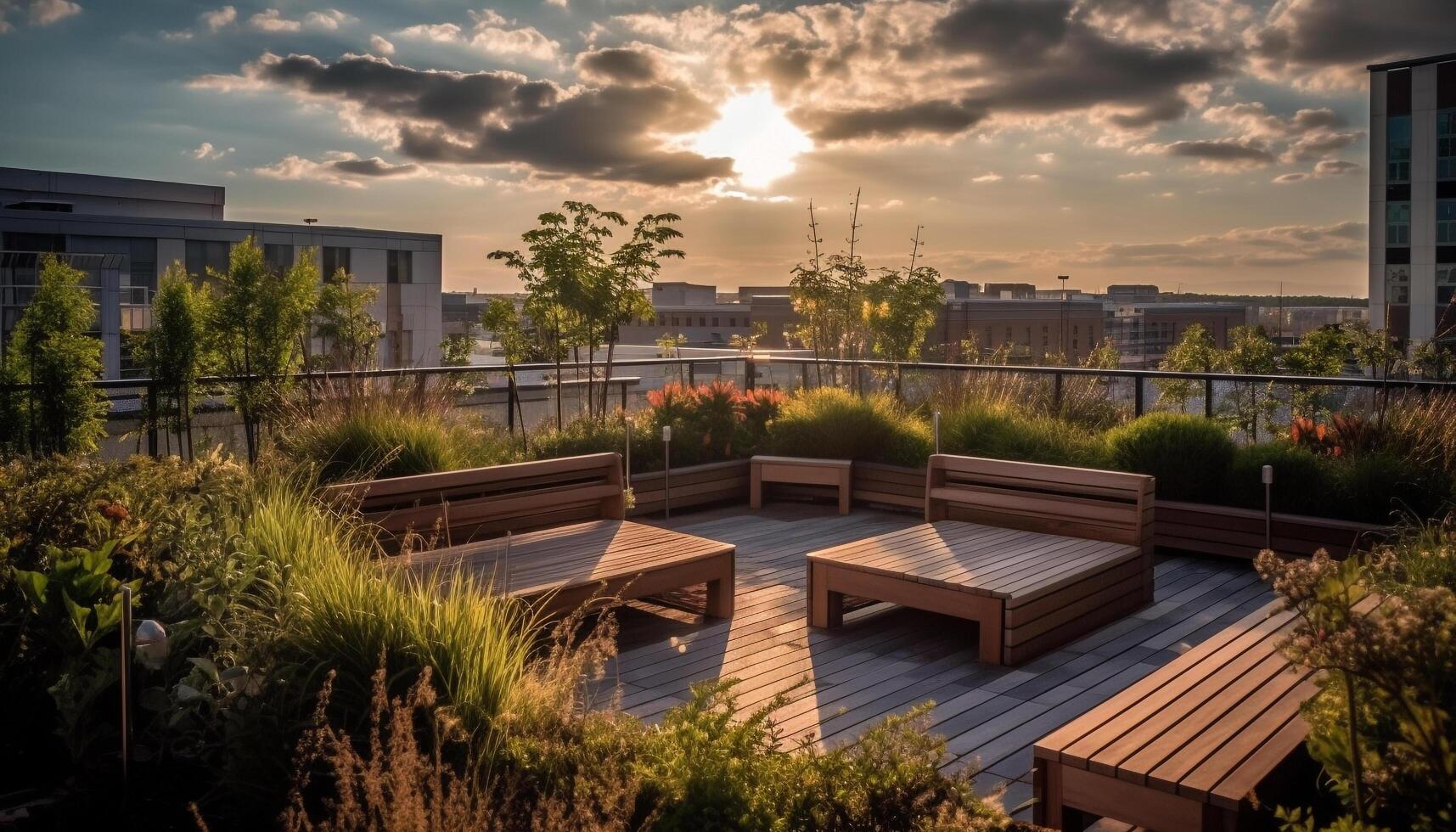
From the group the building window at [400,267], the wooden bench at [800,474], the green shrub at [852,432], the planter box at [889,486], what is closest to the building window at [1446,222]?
the building window at [400,267]

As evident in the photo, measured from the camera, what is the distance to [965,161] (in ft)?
55.4

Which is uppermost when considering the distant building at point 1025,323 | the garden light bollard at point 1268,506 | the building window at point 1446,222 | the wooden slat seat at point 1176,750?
the building window at point 1446,222

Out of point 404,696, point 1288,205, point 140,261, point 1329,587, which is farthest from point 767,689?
point 140,261

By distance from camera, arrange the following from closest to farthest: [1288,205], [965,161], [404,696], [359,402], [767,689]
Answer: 1. [404,696]
2. [767,689]
3. [359,402]
4. [965,161]
5. [1288,205]

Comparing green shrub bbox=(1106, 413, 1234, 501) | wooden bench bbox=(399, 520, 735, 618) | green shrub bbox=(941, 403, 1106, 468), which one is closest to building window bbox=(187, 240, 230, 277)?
green shrub bbox=(941, 403, 1106, 468)

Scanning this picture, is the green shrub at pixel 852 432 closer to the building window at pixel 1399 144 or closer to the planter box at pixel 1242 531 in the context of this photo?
the planter box at pixel 1242 531

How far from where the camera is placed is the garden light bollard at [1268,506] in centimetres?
570

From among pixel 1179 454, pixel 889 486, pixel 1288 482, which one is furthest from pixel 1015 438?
pixel 1288 482

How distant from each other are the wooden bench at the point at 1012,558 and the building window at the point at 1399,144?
61612 mm

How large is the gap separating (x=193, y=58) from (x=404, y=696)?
959 inches

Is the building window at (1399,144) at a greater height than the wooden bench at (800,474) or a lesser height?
greater

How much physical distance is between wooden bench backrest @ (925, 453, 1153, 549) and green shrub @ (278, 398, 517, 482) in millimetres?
2863

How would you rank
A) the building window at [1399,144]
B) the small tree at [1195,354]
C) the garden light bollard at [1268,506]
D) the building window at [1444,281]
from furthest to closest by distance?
1. the building window at [1399,144]
2. the building window at [1444,281]
3. the small tree at [1195,354]
4. the garden light bollard at [1268,506]

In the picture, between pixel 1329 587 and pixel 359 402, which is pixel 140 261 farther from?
pixel 1329 587
